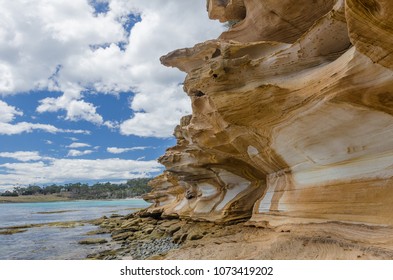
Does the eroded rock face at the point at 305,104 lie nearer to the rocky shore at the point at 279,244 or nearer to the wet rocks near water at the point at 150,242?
the rocky shore at the point at 279,244

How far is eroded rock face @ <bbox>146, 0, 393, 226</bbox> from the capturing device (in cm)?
465

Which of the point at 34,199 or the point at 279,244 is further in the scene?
the point at 34,199

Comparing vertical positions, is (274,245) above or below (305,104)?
below

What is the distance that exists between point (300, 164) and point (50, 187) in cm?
13155

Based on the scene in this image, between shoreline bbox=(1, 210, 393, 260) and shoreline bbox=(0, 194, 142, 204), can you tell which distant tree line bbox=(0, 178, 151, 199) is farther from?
shoreline bbox=(1, 210, 393, 260)

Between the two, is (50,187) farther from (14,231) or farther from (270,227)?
(270,227)

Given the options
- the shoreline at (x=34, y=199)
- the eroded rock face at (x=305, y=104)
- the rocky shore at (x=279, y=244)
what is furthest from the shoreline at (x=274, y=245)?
the shoreline at (x=34, y=199)

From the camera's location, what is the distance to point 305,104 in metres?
6.07

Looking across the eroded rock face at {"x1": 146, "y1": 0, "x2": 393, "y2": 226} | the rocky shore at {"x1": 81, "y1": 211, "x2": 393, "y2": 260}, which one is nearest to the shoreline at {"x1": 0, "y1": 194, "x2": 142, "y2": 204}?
the rocky shore at {"x1": 81, "y1": 211, "x2": 393, "y2": 260}

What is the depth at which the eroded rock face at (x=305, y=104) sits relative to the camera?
4652 mm

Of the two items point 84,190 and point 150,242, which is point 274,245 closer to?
point 150,242

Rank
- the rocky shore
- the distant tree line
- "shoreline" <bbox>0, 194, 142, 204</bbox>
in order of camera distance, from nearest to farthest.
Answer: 1. the rocky shore
2. "shoreline" <bbox>0, 194, 142, 204</bbox>
3. the distant tree line

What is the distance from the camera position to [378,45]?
12.1 ft

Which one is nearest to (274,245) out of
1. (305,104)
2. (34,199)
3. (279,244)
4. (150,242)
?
(279,244)
